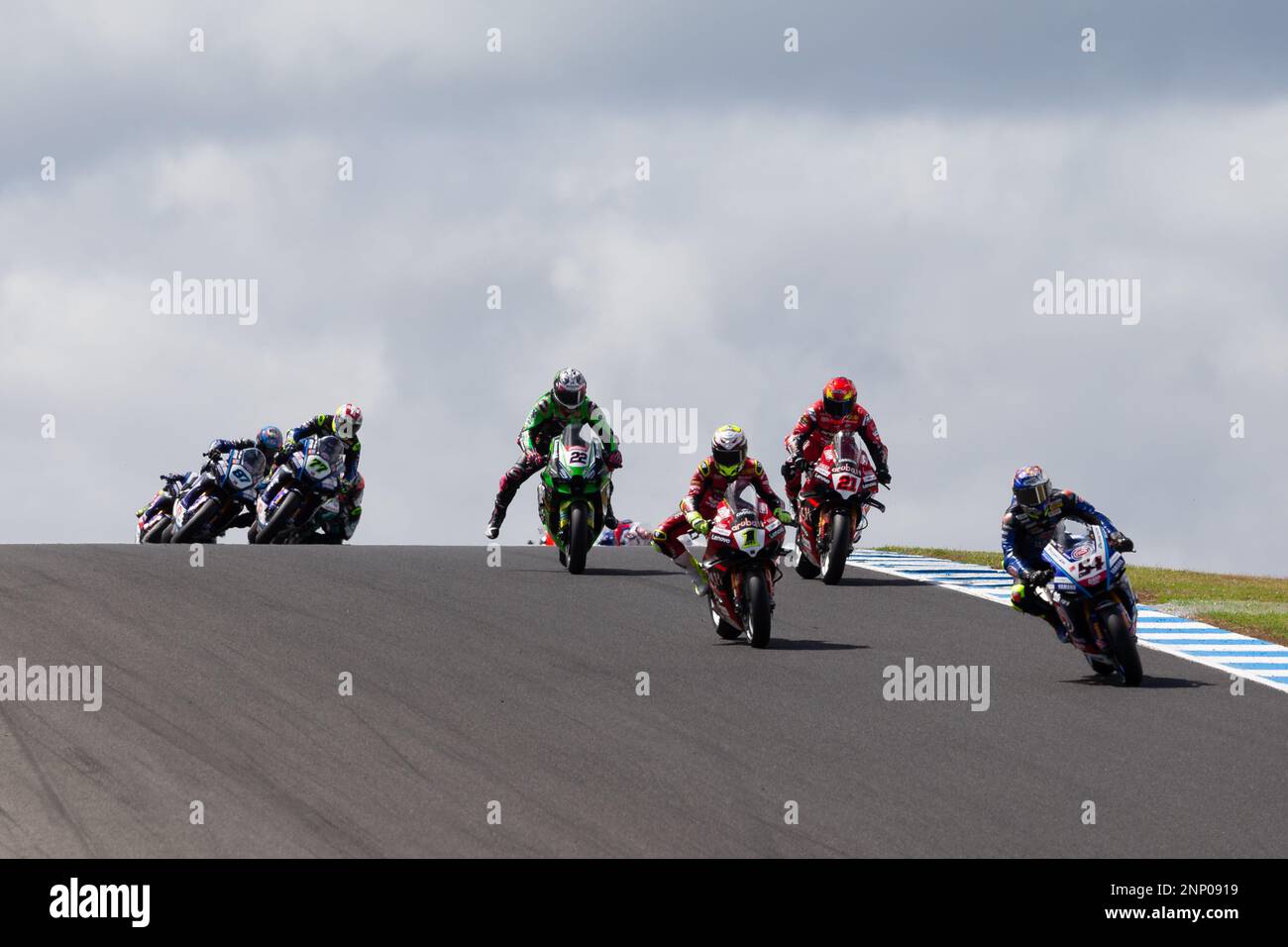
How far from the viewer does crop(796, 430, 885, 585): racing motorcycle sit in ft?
64.1

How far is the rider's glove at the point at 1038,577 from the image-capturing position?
14125mm

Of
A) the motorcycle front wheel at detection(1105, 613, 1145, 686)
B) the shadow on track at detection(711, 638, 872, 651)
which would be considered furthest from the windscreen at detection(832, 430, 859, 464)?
the motorcycle front wheel at detection(1105, 613, 1145, 686)

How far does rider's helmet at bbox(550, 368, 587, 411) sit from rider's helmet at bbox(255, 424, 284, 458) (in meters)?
6.66

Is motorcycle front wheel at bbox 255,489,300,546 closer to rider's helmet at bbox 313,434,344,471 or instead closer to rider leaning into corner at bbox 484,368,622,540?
rider's helmet at bbox 313,434,344,471

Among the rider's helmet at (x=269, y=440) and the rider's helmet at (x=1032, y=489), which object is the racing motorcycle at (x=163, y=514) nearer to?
the rider's helmet at (x=269, y=440)

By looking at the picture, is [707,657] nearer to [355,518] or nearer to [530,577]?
[530,577]

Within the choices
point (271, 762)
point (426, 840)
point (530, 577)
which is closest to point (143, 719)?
point (271, 762)

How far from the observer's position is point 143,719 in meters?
11.9

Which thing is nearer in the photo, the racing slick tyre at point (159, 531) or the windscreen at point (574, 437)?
the windscreen at point (574, 437)

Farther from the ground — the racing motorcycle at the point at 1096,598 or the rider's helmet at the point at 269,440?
the rider's helmet at the point at 269,440

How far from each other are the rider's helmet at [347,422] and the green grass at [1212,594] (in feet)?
26.4

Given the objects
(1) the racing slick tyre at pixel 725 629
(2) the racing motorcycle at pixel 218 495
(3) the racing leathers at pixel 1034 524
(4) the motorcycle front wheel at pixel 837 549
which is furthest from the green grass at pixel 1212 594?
(2) the racing motorcycle at pixel 218 495

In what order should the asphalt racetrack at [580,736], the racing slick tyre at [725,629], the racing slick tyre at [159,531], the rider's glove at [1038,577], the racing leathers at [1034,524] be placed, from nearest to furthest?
the asphalt racetrack at [580,736]
the rider's glove at [1038,577]
the racing leathers at [1034,524]
the racing slick tyre at [725,629]
the racing slick tyre at [159,531]
